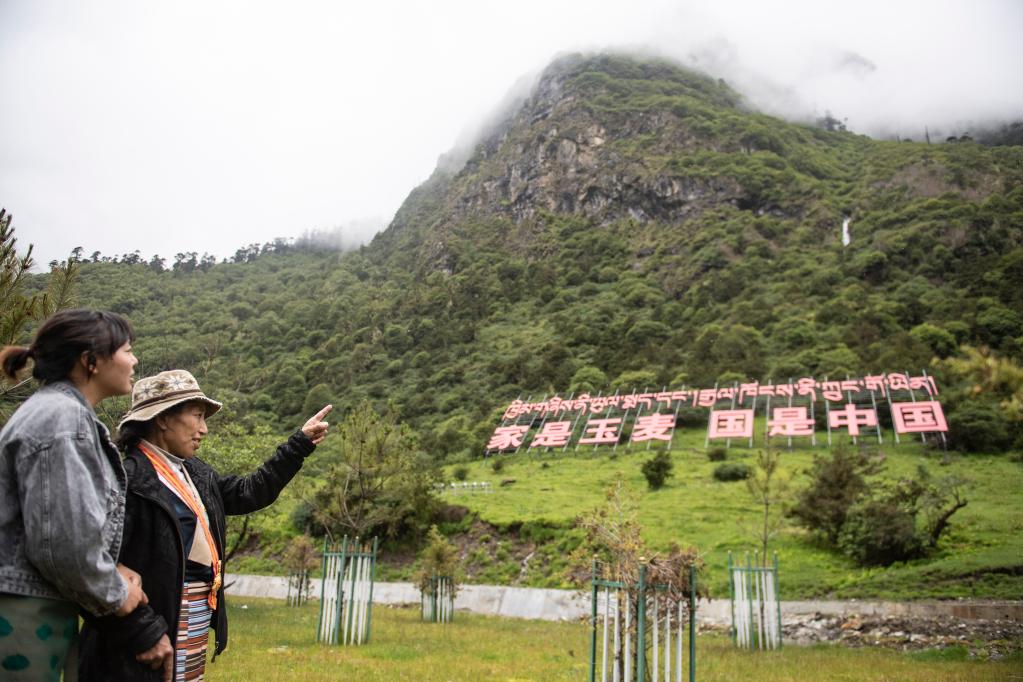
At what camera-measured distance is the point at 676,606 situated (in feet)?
21.3

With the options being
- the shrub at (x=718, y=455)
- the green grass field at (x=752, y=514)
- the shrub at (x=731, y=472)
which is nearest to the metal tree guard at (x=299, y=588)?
the green grass field at (x=752, y=514)

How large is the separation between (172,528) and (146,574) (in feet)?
0.63

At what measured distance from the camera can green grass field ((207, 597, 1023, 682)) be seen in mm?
8578

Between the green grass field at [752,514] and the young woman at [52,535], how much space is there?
7278 millimetres

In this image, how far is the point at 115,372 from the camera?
260 centimetres

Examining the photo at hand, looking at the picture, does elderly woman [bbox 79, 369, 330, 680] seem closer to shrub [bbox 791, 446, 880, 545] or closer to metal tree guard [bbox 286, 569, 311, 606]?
metal tree guard [bbox 286, 569, 311, 606]

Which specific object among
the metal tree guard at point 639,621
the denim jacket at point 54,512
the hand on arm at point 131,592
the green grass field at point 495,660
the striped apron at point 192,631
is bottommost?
the green grass field at point 495,660

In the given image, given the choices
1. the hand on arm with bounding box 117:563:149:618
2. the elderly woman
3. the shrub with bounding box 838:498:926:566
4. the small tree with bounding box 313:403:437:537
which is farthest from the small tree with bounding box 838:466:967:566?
the hand on arm with bounding box 117:563:149:618

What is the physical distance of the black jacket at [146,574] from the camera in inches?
94.7

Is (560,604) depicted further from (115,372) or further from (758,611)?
(115,372)

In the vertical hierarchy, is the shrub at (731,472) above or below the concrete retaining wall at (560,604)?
above

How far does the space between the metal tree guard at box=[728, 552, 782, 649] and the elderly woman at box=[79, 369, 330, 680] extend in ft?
35.7

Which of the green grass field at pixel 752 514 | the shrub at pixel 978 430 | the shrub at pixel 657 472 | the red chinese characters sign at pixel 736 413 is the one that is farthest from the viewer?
the red chinese characters sign at pixel 736 413

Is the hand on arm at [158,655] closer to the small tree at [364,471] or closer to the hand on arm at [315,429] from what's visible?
the hand on arm at [315,429]
